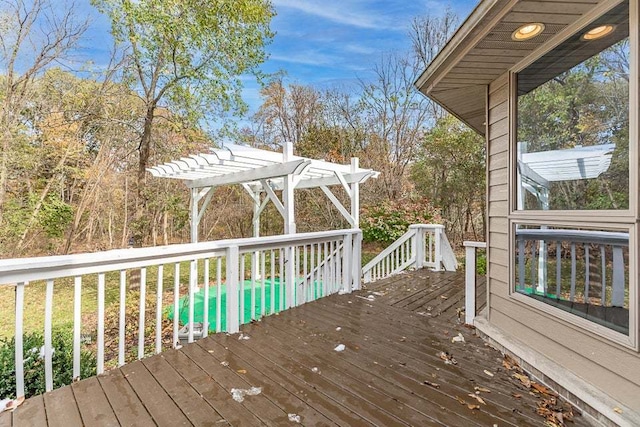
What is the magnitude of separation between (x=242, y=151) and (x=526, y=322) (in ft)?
13.8

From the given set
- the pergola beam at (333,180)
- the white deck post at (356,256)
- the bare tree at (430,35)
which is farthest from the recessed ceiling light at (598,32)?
the bare tree at (430,35)

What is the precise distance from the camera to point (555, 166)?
2.10 metres

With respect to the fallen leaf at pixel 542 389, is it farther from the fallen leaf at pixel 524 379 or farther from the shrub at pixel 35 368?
the shrub at pixel 35 368

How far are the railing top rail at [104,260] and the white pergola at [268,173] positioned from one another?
2095 millimetres

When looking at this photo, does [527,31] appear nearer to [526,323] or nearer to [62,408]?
[526,323]

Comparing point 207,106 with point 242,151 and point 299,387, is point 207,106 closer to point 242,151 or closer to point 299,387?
point 242,151

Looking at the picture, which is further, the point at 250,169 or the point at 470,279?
the point at 250,169

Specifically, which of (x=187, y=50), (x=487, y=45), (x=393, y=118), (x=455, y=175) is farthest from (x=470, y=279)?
(x=393, y=118)

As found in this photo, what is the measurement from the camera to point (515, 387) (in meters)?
2.10

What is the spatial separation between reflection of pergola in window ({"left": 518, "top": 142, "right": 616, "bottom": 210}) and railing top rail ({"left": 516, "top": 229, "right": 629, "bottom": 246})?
0.20 metres

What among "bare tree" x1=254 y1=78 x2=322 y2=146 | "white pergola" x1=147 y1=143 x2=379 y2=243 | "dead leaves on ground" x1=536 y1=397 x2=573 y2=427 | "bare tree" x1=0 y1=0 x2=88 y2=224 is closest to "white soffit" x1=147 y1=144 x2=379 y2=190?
"white pergola" x1=147 y1=143 x2=379 y2=243

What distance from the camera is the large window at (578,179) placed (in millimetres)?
1681

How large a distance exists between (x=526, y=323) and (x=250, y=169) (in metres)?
5.05

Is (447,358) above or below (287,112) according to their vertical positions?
below
